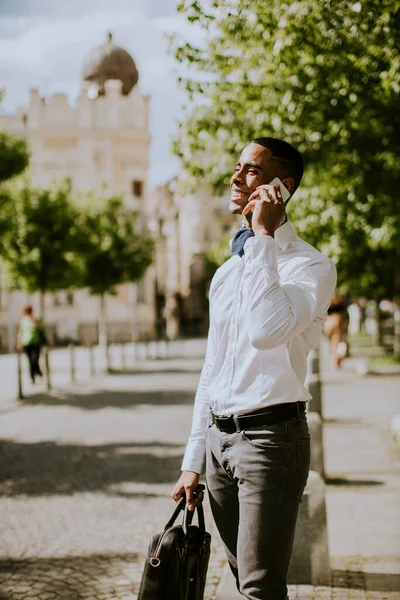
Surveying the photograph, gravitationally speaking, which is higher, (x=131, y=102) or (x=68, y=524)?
(x=131, y=102)

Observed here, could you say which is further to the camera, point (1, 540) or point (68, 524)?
point (68, 524)

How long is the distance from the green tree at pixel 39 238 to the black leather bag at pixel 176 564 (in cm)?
2109

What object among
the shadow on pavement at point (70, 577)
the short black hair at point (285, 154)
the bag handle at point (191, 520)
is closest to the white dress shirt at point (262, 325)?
the bag handle at point (191, 520)

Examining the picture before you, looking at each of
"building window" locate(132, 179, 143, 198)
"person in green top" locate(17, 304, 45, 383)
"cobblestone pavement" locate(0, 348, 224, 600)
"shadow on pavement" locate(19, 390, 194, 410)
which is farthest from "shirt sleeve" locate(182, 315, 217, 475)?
"building window" locate(132, 179, 143, 198)

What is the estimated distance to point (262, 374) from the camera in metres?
2.81

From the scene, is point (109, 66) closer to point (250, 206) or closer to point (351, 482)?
point (351, 482)

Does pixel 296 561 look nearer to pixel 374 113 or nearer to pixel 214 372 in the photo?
pixel 214 372

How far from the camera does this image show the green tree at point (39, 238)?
2381cm

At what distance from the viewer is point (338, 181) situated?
12859 millimetres

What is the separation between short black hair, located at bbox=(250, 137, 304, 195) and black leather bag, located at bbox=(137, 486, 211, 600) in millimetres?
1229

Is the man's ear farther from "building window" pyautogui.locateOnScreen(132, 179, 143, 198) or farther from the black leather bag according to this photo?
"building window" pyautogui.locateOnScreen(132, 179, 143, 198)

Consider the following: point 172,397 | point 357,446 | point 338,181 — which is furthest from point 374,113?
point 172,397

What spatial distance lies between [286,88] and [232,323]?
8003 millimetres

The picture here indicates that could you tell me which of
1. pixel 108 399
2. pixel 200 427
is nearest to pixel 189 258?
pixel 108 399
